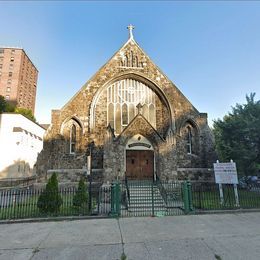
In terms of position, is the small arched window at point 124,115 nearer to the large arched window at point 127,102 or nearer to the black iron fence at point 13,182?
the large arched window at point 127,102

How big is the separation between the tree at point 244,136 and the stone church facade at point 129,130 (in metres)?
2.55

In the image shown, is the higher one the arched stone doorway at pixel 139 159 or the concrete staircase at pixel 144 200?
the arched stone doorway at pixel 139 159

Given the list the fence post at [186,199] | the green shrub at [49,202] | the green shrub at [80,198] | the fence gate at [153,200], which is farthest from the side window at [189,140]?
the green shrub at [49,202]

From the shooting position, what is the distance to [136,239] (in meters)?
6.28

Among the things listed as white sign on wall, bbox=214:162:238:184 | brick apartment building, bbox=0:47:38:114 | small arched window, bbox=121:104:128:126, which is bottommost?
white sign on wall, bbox=214:162:238:184

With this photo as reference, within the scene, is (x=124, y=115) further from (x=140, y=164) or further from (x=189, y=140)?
(x=189, y=140)

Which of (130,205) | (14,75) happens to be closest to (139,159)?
(130,205)

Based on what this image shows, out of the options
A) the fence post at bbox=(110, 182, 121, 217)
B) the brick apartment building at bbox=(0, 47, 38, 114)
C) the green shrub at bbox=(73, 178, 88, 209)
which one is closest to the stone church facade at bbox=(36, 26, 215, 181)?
the green shrub at bbox=(73, 178, 88, 209)

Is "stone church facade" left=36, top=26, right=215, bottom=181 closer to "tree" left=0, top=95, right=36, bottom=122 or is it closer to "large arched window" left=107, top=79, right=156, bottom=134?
"large arched window" left=107, top=79, right=156, bottom=134

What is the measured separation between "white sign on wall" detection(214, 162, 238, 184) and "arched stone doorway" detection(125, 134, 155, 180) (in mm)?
5142

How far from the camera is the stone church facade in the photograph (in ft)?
50.5

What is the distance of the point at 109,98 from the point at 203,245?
1454 cm

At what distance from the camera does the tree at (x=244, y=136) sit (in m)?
14.4

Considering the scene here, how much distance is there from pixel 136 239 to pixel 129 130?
960 cm
